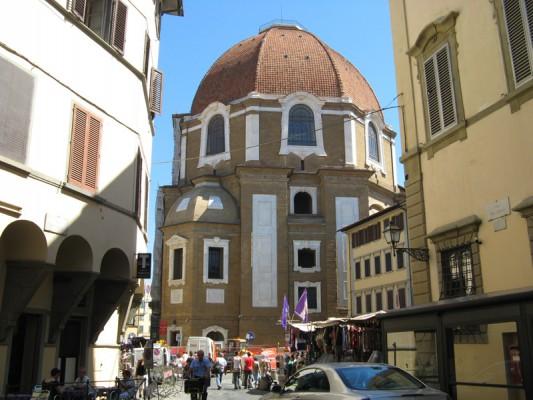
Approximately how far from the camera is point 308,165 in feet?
147

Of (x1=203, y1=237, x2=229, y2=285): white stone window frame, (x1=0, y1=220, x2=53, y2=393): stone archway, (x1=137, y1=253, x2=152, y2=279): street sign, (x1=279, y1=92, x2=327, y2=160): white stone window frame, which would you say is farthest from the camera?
(x1=279, y1=92, x2=327, y2=160): white stone window frame

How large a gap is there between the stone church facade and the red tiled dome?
0.38 ft

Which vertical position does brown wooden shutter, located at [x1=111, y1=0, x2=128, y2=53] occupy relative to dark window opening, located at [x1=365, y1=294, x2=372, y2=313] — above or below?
above

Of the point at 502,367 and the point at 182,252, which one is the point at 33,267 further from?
the point at 182,252

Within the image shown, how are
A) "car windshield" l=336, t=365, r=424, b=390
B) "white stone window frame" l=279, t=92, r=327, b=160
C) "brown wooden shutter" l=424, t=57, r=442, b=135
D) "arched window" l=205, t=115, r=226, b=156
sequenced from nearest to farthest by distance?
"car windshield" l=336, t=365, r=424, b=390
"brown wooden shutter" l=424, t=57, r=442, b=135
"white stone window frame" l=279, t=92, r=327, b=160
"arched window" l=205, t=115, r=226, b=156

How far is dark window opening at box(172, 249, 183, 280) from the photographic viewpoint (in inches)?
1673

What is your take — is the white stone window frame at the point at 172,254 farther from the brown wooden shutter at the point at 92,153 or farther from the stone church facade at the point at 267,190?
the brown wooden shutter at the point at 92,153

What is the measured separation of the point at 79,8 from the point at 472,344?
10370mm

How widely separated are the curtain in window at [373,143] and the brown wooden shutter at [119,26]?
116 ft

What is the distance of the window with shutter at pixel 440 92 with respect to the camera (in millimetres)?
12977

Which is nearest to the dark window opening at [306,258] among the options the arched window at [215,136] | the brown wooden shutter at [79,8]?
the arched window at [215,136]

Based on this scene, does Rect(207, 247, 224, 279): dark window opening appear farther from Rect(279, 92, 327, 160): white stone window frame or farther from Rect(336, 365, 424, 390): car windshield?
Rect(336, 365, 424, 390): car windshield

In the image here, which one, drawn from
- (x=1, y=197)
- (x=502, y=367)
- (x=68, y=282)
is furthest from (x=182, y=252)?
(x=502, y=367)

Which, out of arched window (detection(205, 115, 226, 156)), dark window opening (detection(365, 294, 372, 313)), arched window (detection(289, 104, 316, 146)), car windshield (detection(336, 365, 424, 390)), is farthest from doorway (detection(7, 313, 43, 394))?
arched window (detection(205, 115, 226, 156))
